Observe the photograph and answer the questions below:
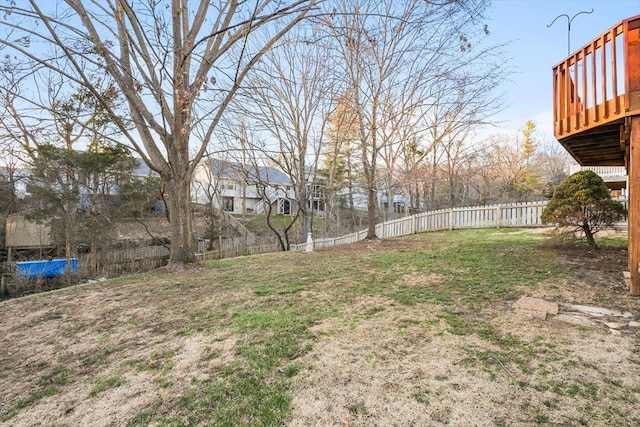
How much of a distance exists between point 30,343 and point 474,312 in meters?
4.45

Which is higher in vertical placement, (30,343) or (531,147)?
(531,147)

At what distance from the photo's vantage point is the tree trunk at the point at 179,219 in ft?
19.7

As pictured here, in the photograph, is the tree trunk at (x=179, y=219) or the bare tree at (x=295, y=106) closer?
the tree trunk at (x=179, y=219)

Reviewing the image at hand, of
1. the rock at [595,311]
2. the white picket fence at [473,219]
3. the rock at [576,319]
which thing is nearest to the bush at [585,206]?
the rock at [595,311]

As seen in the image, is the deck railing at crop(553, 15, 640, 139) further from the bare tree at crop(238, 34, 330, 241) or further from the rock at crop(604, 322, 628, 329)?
the bare tree at crop(238, 34, 330, 241)

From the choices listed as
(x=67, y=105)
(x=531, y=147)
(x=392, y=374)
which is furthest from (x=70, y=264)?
(x=531, y=147)

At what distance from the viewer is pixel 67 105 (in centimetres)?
1168

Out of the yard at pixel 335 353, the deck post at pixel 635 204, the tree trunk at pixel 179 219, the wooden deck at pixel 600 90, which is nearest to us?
the yard at pixel 335 353

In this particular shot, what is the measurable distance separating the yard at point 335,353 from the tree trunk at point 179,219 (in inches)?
60.2

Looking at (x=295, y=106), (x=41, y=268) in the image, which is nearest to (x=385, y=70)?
(x=295, y=106)

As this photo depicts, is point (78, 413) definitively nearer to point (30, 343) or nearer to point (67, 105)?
point (30, 343)

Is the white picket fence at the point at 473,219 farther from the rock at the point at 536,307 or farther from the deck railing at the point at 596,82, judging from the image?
the rock at the point at 536,307

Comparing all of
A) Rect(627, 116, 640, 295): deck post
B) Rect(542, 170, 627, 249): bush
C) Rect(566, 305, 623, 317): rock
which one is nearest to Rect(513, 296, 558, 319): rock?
Rect(566, 305, 623, 317): rock

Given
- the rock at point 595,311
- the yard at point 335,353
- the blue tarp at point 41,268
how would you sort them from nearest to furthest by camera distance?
the yard at point 335,353, the rock at point 595,311, the blue tarp at point 41,268
